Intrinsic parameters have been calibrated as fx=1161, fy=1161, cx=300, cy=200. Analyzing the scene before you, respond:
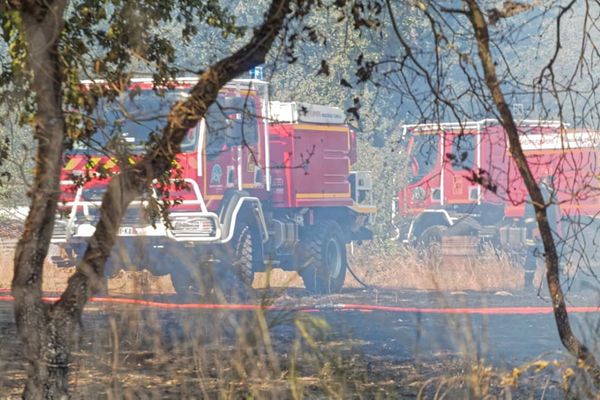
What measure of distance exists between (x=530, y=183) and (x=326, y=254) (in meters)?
15.9

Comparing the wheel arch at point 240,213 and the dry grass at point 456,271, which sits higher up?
the wheel arch at point 240,213

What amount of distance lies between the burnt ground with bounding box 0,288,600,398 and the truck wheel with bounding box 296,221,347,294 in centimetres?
255

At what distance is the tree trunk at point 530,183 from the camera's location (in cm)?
479

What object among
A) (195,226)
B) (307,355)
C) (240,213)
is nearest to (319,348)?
(307,355)

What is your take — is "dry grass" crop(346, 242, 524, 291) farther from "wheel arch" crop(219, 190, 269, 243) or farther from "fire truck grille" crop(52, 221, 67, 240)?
"fire truck grille" crop(52, 221, 67, 240)

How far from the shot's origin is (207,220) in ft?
57.2

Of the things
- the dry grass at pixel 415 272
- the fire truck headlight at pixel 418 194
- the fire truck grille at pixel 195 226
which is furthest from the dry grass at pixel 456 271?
the fire truck grille at pixel 195 226

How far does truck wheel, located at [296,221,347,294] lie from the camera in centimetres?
1984

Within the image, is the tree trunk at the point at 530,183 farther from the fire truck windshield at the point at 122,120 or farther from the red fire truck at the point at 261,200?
the red fire truck at the point at 261,200

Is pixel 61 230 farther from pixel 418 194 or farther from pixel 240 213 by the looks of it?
pixel 418 194

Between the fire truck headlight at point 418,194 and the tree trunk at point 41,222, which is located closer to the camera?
the tree trunk at point 41,222

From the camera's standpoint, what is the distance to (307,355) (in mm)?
5832

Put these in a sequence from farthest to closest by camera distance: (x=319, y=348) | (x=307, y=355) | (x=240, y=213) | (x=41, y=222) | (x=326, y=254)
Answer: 1. (x=326, y=254)
2. (x=240, y=213)
3. (x=319, y=348)
4. (x=307, y=355)
5. (x=41, y=222)

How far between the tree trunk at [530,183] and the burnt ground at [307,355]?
4.5 inches
